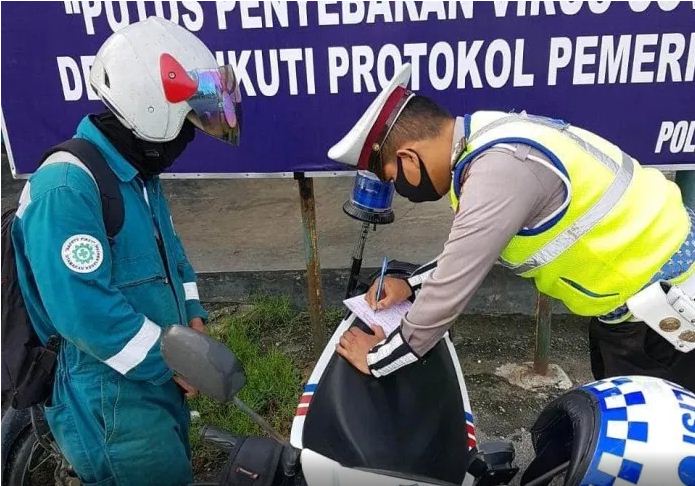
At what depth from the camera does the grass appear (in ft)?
9.62

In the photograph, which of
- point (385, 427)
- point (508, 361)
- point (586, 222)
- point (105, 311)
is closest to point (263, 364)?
point (508, 361)

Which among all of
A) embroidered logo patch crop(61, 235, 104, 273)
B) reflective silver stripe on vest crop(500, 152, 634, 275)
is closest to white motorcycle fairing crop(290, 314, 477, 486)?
reflective silver stripe on vest crop(500, 152, 634, 275)

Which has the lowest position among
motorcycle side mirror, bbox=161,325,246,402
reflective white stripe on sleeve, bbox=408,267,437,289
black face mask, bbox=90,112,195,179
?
reflective white stripe on sleeve, bbox=408,267,437,289

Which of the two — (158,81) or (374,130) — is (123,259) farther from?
(374,130)

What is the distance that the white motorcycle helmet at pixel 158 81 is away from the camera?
1.69m

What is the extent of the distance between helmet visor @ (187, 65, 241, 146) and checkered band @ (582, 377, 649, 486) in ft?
3.94

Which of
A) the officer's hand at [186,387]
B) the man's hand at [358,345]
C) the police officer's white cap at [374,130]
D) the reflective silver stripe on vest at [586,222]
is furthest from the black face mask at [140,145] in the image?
the reflective silver stripe on vest at [586,222]

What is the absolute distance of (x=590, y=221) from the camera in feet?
5.45

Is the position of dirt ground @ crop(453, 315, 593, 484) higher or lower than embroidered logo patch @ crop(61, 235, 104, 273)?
lower

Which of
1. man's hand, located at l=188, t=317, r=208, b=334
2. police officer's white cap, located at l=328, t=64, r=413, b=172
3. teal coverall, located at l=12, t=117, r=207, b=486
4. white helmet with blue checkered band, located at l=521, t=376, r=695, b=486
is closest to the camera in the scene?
white helmet with blue checkered band, located at l=521, t=376, r=695, b=486

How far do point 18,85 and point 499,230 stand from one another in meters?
2.19

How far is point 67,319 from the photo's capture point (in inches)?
64.4

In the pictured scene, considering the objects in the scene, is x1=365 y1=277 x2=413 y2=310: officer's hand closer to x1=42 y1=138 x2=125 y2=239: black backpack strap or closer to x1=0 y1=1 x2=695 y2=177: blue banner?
x1=42 y1=138 x2=125 y2=239: black backpack strap

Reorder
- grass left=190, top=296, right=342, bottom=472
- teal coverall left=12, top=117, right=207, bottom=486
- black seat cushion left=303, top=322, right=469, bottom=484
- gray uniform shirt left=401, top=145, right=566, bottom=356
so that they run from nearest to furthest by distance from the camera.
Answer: black seat cushion left=303, top=322, right=469, bottom=484, gray uniform shirt left=401, top=145, right=566, bottom=356, teal coverall left=12, top=117, right=207, bottom=486, grass left=190, top=296, right=342, bottom=472
